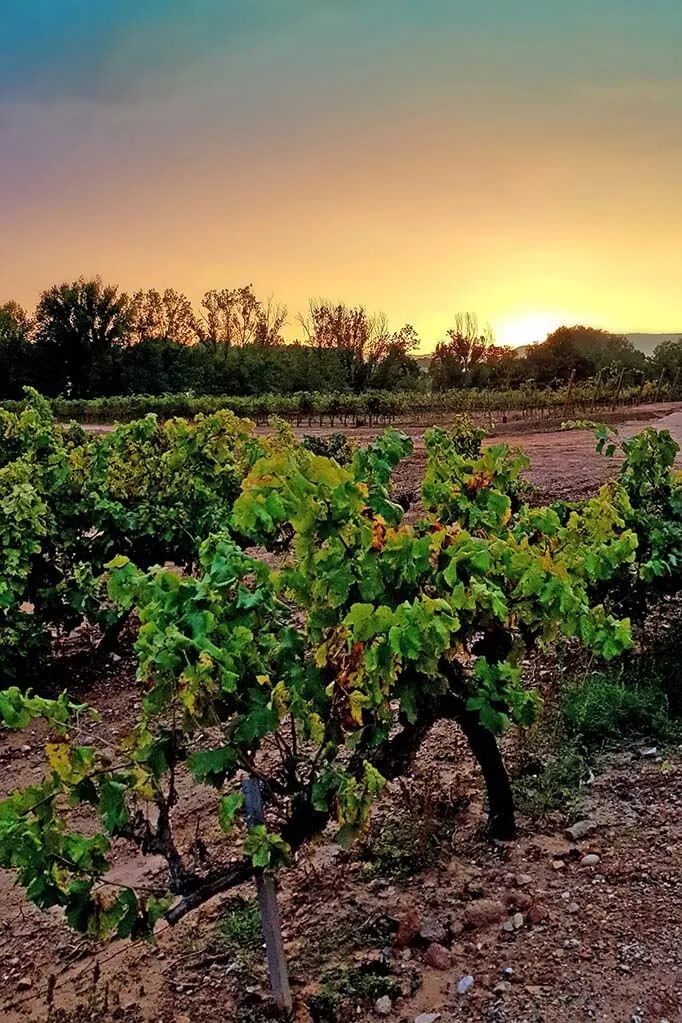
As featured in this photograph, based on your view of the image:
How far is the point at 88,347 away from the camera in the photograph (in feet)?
175

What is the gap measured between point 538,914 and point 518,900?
13 cm

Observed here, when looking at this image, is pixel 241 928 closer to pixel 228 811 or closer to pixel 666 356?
pixel 228 811

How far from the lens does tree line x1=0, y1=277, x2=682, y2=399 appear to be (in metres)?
52.5

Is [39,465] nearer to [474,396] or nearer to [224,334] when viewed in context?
[474,396]

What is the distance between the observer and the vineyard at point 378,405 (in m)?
35.3

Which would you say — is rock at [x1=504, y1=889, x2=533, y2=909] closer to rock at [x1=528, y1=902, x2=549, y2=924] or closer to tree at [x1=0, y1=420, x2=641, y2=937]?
rock at [x1=528, y1=902, x2=549, y2=924]

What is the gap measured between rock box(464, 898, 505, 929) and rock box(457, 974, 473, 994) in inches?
11.3

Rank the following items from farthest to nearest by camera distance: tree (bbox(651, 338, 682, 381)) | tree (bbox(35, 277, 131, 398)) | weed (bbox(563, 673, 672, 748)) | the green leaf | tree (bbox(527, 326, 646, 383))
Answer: tree (bbox(527, 326, 646, 383)), tree (bbox(651, 338, 682, 381)), tree (bbox(35, 277, 131, 398)), weed (bbox(563, 673, 672, 748)), the green leaf

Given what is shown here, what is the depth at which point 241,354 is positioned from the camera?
59000 mm

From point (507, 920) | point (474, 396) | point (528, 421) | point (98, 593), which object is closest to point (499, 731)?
point (507, 920)

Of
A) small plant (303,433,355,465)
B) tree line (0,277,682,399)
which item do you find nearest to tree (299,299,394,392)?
tree line (0,277,682,399)

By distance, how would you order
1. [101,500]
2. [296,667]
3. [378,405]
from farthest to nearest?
[378,405]
[101,500]
[296,667]

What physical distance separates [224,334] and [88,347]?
1775 centimetres

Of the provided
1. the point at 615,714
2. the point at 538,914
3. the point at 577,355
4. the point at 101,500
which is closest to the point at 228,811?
the point at 538,914
